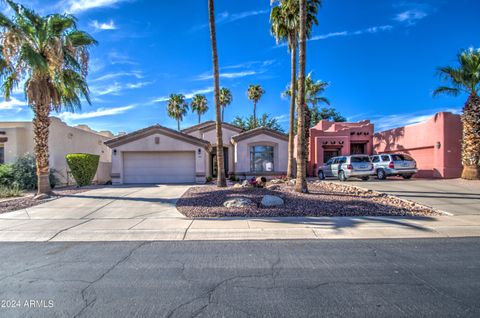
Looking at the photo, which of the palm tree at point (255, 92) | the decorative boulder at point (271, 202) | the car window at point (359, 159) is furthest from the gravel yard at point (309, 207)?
the palm tree at point (255, 92)

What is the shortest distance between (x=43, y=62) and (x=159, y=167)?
899 centimetres

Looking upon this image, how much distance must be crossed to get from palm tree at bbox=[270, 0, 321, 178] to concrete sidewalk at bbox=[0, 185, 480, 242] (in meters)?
9.90

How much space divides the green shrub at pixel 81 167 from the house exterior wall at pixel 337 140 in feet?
58.8

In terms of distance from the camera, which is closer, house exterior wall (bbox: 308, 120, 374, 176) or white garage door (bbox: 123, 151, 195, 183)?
white garage door (bbox: 123, 151, 195, 183)

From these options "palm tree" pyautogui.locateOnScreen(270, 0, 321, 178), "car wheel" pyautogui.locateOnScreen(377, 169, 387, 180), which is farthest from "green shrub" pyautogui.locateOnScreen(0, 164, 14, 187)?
"car wheel" pyautogui.locateOnScreen(377, 169, 387, 180)

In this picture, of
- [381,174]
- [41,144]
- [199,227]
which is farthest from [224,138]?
[199,227]

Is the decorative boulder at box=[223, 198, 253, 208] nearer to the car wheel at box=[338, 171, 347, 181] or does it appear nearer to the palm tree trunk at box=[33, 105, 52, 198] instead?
the palm tree trunk at box=[33, 105, 52, 198]

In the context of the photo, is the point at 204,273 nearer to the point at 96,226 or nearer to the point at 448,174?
the point at 96,226

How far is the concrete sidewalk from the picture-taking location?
6074 mm

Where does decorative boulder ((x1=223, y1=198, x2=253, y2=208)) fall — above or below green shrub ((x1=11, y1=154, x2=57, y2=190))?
below

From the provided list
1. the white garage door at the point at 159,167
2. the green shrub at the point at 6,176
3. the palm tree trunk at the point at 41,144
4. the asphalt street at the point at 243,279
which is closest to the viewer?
the asphalt street at the point at 243,279

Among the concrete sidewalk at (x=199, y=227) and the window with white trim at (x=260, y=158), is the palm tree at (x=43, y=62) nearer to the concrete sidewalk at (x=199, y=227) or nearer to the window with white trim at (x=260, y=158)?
the concrete sidewalk at (x=199, y=227)

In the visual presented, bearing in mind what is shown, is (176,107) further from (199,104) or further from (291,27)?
(291,27)

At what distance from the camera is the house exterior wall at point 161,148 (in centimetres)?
1755
